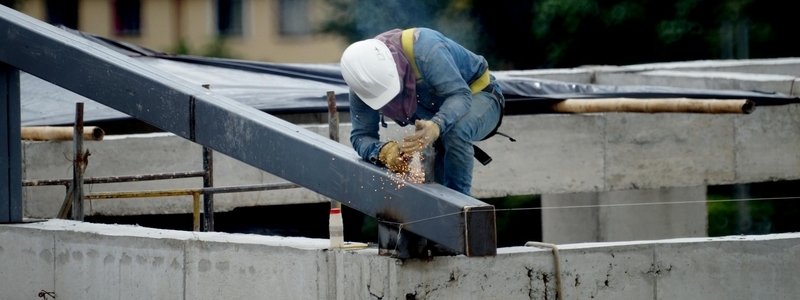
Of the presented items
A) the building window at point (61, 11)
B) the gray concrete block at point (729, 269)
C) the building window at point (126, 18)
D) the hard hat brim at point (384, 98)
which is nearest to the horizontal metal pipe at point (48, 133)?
the hard hat brim at point (384, 98)

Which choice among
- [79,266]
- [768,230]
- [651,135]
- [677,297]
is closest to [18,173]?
[79,266]

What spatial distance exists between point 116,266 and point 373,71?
175 centimetres

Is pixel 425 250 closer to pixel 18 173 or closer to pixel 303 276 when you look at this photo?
pixel 303 276

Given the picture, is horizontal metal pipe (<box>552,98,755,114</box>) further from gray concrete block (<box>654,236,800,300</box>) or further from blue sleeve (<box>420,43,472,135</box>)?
blue sleeve (<box>420,43,472,135</box>)

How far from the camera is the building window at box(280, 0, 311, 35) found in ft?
104

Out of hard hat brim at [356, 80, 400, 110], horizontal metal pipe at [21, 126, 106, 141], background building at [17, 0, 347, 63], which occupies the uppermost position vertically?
background building at [17, 0, 347, 63]

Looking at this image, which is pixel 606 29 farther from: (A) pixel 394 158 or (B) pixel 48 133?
(A) pixel 394 158

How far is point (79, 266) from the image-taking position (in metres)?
5.73

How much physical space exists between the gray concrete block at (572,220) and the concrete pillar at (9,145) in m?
6.08

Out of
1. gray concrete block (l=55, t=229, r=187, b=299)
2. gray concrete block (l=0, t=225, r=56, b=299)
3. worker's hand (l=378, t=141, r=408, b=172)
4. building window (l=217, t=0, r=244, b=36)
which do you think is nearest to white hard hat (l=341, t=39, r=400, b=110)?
worker's hand (l=378, t=141, r=408, b=172)

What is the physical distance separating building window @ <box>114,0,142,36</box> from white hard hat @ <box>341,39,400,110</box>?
27926 mm

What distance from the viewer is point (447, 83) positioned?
4961 millimetres

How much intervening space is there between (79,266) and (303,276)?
1453 mm

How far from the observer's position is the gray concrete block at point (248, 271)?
16.3 ft
